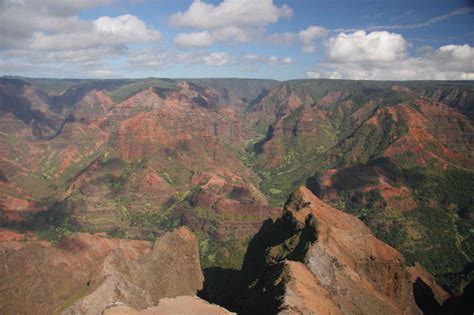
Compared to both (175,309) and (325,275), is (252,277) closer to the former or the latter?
(325,275)

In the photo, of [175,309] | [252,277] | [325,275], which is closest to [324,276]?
[325,275]

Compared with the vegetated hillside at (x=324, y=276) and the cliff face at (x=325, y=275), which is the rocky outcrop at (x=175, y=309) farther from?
the cliff face at (x=325, y=275)

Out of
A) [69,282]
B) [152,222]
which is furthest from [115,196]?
[69,282]

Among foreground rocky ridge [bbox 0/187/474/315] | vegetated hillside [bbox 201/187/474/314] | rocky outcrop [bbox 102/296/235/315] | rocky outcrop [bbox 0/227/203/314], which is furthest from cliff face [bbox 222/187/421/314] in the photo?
rocky outcrop [bbox 0/227/203/314]

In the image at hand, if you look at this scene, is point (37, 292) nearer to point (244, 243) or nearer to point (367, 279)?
point (367, 279)

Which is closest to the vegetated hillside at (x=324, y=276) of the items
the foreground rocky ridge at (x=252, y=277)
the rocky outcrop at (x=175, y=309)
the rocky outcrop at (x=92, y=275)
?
the foreground rocky ridge at (x=252, y=277)
